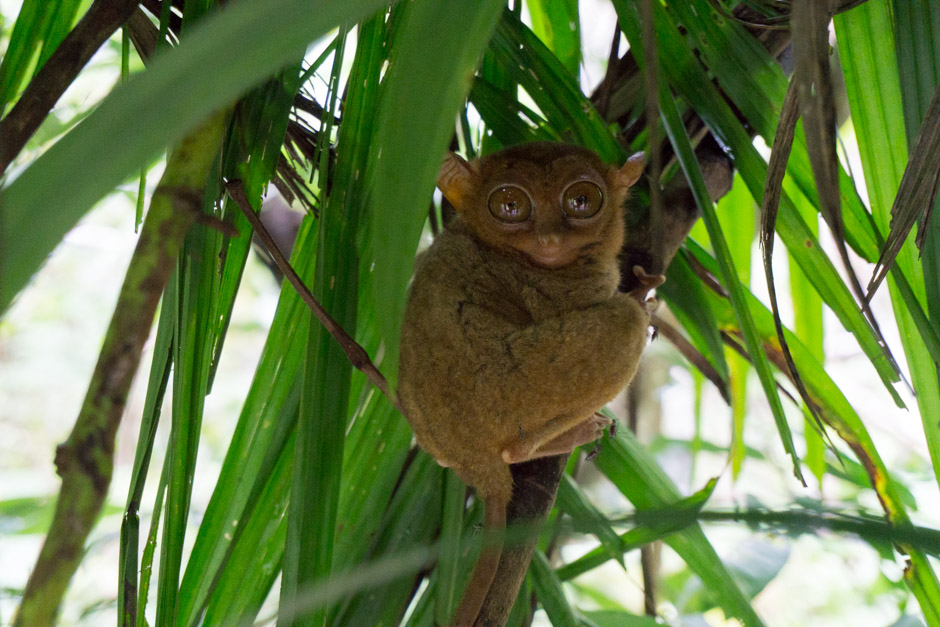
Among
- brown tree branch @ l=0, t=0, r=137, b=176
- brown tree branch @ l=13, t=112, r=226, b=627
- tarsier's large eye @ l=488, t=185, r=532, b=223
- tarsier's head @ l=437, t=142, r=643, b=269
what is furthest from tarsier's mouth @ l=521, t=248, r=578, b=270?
brown tree branch @ l=13, t=112, r=226, b=627

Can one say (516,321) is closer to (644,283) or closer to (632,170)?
(644,283)

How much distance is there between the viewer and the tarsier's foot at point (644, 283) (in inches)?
83.0

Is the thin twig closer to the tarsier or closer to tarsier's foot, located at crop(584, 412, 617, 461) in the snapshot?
the tarsier

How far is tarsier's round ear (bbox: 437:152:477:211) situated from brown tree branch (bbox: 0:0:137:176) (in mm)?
891

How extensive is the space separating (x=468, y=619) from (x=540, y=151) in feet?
3.77

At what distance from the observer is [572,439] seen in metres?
1.87

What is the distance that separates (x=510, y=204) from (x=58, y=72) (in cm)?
111

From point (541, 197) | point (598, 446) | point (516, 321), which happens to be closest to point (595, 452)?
point (598, 446)

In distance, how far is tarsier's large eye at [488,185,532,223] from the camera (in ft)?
6.61

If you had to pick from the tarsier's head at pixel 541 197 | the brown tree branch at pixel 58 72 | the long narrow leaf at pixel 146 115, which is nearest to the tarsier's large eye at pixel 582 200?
the tarsier's head at pixel 541 197

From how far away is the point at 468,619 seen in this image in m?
1.61

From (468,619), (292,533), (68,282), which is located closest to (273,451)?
(292,533)

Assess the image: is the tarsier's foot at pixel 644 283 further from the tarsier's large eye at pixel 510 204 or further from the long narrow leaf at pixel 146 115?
the long narrow leaf at pixel 146 115

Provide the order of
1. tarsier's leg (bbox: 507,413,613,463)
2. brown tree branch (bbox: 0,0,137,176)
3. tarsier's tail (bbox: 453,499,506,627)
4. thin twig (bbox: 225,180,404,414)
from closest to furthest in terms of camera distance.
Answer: brown tree branch (bbox: 0,0,137,176) < thin twig (bbox: 225,180,404,414) < tarsier's tail (bbox: 453,499,506,627) < tarsier's leg (bbox: 507,413,613,463)
